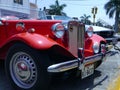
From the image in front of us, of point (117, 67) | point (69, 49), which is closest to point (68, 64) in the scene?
point (69, 49)

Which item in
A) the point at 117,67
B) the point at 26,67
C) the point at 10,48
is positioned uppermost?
the point at 10,48

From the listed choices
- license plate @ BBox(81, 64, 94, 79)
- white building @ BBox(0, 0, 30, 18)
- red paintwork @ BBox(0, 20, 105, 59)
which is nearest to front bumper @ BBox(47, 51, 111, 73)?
license plate @ BBox(81, 64, 94, 79)

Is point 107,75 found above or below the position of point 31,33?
below

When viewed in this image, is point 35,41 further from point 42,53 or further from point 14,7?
point 14,7

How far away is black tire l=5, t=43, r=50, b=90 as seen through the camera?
433cm

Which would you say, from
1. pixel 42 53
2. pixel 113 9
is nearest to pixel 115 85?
pixel 42 53

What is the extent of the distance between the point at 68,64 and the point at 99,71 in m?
2.40

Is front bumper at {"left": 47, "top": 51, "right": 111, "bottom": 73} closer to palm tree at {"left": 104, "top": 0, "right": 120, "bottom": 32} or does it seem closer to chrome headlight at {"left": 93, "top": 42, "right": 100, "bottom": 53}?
chrome headlight at {"left": 93, "top": 42, "right": 100, "bottom": 53}

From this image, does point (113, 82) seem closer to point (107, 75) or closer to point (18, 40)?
point (107, 75)

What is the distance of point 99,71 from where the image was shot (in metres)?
6.62

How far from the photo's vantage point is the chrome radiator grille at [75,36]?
5031 mm

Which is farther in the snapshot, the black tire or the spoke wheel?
the spoke wheel

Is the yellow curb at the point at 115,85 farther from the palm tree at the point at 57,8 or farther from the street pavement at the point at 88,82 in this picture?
the palm tree at the point at 57,8

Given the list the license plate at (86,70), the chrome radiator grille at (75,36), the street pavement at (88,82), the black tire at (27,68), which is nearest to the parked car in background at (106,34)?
the street pavement at (88,82)
